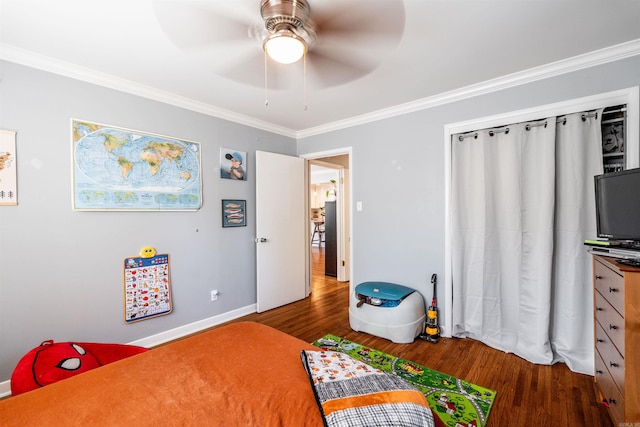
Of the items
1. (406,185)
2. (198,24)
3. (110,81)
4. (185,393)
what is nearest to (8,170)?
(110,81)

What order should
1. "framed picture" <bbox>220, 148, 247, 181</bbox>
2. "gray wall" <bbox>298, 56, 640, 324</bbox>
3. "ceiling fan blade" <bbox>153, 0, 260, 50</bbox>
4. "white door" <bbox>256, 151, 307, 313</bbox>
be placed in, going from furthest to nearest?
1. "white door" <bbox>256, 151, 307, 313</bbox>
2. "framed picture" <bbox>220, 148, 247, 181</bbox>
3. "gray wall" <bbox>298, 56, 640, 324</bbox>
4. "ceiling fan blade" <bbox>153, 0, 260, 50</bbox>

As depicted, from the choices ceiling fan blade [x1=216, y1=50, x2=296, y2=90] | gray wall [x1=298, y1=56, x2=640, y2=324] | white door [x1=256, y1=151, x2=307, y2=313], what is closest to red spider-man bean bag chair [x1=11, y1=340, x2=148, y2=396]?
white door [x1=256, y1=151, x2=307, y2=313]

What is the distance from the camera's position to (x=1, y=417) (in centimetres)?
104

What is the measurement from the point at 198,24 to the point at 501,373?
340cm

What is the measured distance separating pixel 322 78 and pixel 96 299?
9.19 feet

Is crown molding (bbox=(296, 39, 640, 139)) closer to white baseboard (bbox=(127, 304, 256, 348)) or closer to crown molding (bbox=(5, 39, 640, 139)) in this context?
crown molding (bbox=(5, 39, 640, 139))

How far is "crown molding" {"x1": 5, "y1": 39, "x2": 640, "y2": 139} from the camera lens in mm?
2053

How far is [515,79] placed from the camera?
8.03ft

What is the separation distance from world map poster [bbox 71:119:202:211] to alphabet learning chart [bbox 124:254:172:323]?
54cm

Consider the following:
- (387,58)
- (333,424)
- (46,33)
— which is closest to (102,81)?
(46,33)

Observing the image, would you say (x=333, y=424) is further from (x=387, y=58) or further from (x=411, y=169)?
(x=411, y=169)

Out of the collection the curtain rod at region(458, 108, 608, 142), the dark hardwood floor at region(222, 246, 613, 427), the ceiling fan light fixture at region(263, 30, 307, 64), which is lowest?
the dark hardwood floor at region(222, 246, 613, 427)

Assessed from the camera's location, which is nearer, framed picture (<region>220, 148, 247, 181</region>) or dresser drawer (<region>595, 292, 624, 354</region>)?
dresser drawer (<region>595, 292, 624, 354</region>)

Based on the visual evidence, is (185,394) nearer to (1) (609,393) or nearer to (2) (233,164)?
(1) (609,393)
